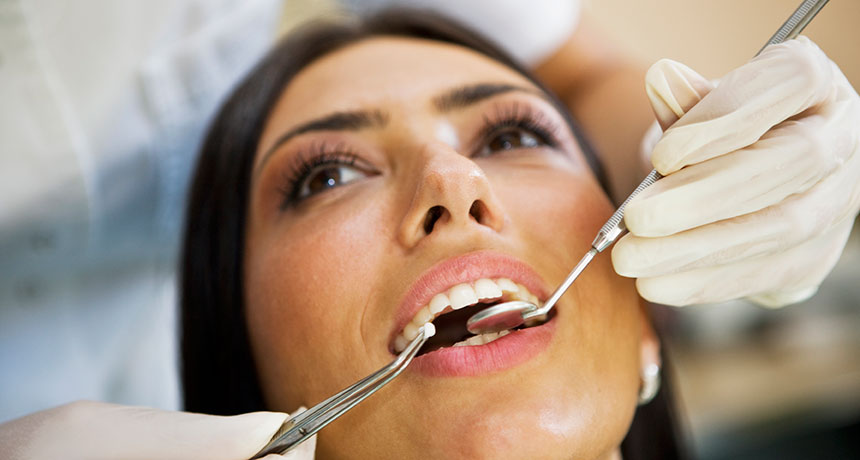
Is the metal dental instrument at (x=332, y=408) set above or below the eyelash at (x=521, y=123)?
below

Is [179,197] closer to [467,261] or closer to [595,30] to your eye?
[467,261]

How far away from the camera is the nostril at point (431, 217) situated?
0.88 metres

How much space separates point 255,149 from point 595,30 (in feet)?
3.91

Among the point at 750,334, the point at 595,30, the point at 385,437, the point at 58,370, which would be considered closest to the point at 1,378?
the point at 58,370

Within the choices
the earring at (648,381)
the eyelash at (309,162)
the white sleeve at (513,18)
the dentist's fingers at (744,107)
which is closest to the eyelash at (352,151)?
the eyelash at (309,162)

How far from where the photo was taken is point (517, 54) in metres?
1.77

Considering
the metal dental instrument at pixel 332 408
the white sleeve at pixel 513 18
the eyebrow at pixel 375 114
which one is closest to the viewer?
the metal dental instrument at pixel 332 408

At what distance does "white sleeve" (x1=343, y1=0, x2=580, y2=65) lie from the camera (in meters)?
1.66

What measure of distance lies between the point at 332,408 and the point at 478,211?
31 centimetres

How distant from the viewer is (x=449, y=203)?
0.84 meters

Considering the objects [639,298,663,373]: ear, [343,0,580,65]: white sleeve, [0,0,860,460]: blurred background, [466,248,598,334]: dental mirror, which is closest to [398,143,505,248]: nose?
[466,248,598,334]: dental mirror

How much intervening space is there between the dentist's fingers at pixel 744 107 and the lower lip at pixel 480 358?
282 millimetres

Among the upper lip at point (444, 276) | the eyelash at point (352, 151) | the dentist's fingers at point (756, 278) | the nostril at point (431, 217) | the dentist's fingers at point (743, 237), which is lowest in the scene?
the dentist's fingers at point (756, 278)

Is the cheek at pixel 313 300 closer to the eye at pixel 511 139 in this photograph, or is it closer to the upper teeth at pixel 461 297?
the upper teeth at pixel 461 297
